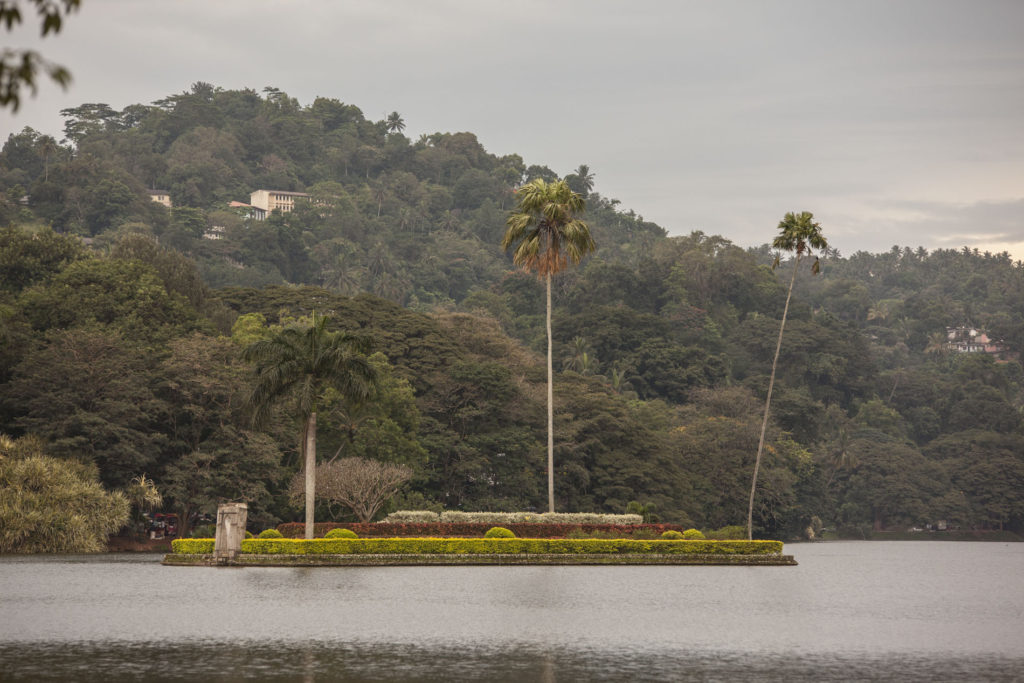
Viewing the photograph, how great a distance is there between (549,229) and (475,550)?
22.3 metres

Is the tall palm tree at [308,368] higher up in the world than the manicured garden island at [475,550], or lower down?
higher up

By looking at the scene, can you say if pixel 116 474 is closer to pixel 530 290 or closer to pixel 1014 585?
pixel 1014 585

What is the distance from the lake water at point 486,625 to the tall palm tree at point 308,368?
8.67 m

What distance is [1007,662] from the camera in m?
27.5

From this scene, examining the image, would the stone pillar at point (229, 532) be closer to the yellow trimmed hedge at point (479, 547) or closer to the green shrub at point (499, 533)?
the yellow trimmed hedge at point (479, 547)

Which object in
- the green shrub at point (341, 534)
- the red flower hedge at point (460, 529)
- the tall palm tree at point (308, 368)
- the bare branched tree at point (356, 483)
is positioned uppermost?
the tall palm tree at point (308, 368)

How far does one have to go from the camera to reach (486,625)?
105 feet

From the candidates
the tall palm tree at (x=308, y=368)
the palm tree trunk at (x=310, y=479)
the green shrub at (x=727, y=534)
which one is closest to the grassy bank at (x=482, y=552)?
the palm tree trunk at (x=310, y=479)

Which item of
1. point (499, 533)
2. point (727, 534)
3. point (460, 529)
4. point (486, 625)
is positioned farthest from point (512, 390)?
point (486, 625)

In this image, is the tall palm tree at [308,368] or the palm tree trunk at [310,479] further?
the tall palm tree at [308,368]

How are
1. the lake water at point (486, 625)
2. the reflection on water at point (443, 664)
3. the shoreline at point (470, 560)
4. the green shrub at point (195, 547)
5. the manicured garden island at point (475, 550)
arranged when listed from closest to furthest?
the reflection on water at point (443, 664) → the lake water at point (486, 625) → the shoreline at point (470, 560) → the manicured garden island at point (475, 550) → the green shrub at point (195, 547)

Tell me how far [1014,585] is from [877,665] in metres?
36.7

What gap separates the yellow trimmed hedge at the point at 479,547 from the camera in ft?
171

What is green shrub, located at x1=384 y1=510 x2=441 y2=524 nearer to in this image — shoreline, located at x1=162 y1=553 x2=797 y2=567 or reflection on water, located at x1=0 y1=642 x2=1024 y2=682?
shoreline, located at x1=162 y1=553 x2=797 y2=567
